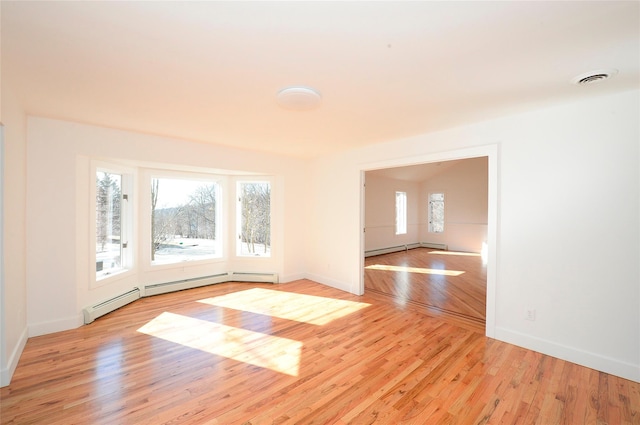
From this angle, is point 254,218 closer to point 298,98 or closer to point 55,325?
A: point 55,325

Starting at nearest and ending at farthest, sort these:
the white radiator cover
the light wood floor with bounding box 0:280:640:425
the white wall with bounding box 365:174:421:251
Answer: the light wood floor with bounding box 0:280:640:425 < the white radiator cover < the white wall with bounding box 365:174:421:251

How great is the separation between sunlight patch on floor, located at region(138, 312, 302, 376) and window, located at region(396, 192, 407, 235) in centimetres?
731

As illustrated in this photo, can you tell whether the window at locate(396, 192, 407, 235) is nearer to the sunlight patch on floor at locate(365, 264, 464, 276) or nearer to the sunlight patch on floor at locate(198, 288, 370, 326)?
the sunlight patch on floor at locate(365, 264, 464, 276)

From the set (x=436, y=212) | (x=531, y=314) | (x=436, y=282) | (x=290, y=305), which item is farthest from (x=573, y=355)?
(x=436, y=212)

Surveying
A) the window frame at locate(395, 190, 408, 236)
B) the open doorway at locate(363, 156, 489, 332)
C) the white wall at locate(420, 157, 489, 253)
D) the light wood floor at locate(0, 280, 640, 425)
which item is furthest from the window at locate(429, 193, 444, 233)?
the light wood floor at locate(0, 280, 640, 425)

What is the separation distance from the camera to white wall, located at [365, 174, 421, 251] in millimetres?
8336

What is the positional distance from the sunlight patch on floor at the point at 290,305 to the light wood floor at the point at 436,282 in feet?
3.04

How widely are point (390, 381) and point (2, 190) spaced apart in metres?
3.41

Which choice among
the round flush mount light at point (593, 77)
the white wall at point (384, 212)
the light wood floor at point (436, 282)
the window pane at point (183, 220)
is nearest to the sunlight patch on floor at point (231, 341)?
the window pane at point (183, 220)

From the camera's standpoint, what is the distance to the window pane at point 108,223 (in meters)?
3.65

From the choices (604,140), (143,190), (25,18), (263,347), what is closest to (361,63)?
(25,18)

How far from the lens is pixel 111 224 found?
3871 mm

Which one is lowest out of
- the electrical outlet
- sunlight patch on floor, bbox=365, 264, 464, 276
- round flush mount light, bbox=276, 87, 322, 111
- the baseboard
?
sunlight patch on floor, bbox=365, 264, 464, 276

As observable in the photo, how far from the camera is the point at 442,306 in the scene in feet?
12.9
